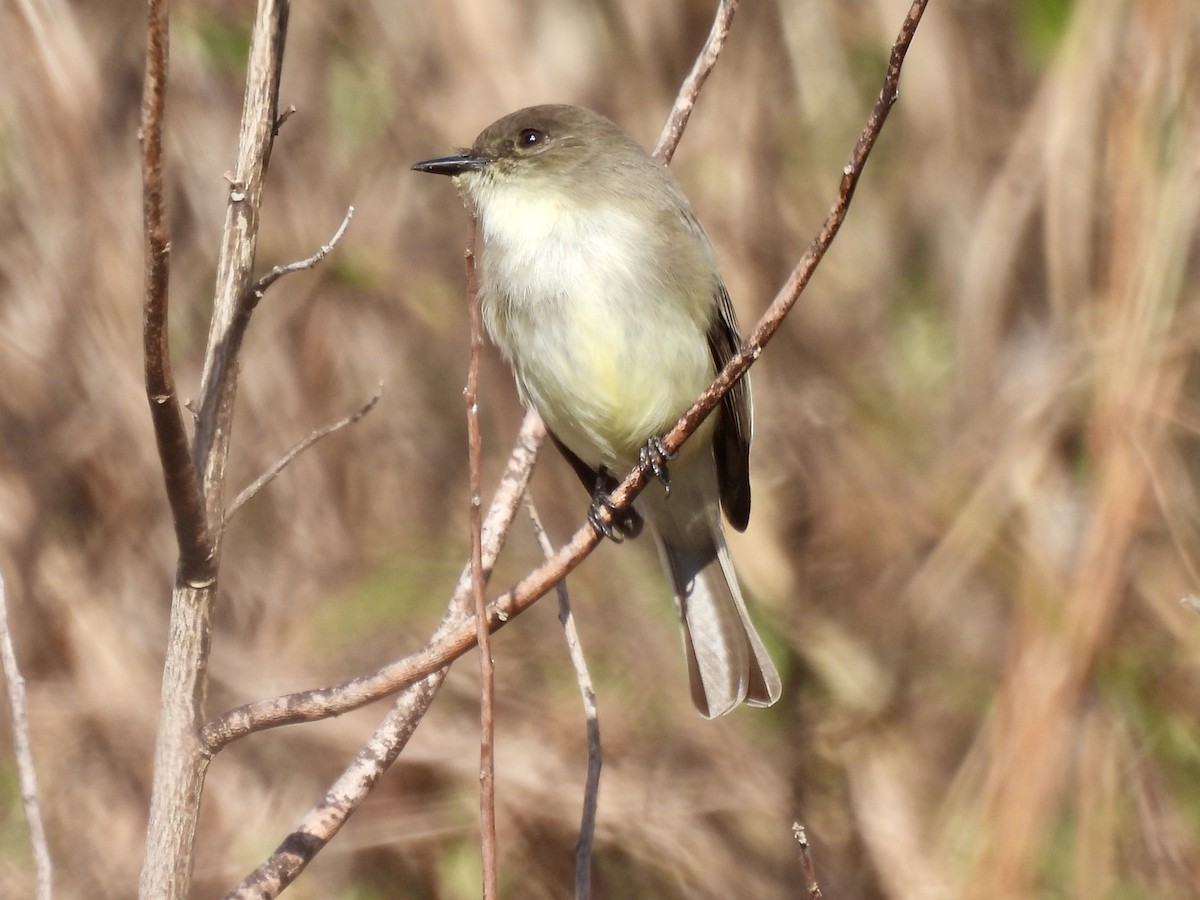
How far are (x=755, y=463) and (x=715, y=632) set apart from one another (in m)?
1.59

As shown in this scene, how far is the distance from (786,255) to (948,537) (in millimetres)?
1162

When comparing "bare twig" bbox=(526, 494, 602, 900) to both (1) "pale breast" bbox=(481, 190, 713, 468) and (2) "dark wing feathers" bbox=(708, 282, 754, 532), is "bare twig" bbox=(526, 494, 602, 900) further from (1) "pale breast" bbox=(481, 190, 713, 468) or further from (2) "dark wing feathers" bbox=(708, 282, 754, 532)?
(2) "dark wing feathers" bbox=(708, 282, 754, 532)

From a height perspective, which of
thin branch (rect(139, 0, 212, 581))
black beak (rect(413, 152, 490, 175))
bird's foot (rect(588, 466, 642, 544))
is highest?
black beak (rect(413, 152, 490, 175))

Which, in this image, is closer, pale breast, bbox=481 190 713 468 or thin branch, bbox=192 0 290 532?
thin branch, bbox=192 0 290 532

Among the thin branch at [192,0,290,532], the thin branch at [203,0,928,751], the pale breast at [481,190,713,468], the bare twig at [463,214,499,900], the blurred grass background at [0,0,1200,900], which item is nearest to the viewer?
the bare twig at [463,214,499,900]

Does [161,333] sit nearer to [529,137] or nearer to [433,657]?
[433,657]

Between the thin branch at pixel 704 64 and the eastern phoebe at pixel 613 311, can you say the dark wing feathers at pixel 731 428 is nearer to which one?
the eastern phoebe at pixel 613 311

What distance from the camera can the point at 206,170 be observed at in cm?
465

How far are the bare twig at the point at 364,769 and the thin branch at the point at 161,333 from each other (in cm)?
28

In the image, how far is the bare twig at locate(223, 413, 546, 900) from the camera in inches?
77.9

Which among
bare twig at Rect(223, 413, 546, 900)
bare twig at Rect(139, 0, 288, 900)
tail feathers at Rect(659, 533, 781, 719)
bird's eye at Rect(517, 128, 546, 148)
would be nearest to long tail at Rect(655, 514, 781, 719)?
tail feathers at Rect(659, 533, 781, 719)

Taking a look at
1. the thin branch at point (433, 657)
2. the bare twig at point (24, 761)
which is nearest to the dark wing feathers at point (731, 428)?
the thin branch at point (433, 657)

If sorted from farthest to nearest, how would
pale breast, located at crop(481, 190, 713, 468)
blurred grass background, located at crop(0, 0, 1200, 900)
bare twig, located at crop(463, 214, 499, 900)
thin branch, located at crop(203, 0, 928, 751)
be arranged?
blurred grass background, located at crop(0, 0, 1200, 900) → pale breast, located at crop(481, 190, 713, 468) → thin branch, located at crop(203, 0, 928, 751) → bare twig, located at crop(463, 214, 499, 900)

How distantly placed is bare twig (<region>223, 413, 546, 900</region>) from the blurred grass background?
2107 millimetres
